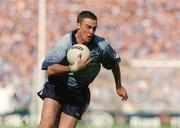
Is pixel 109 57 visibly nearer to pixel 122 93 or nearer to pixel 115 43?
pixel 122 93

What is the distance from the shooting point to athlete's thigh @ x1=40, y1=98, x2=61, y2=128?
7777 millimetres

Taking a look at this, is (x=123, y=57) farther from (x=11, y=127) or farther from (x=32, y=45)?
(x=11, y=127)

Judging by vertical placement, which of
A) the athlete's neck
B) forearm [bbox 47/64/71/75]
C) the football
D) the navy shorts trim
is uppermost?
the athlete's neck

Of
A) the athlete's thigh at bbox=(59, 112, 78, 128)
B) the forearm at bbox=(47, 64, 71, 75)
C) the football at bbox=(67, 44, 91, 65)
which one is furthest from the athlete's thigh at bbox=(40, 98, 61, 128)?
the football at bbox=(67, 44, 91, 65)

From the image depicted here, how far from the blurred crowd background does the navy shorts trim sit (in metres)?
8.77

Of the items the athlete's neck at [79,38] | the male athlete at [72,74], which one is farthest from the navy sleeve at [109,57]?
the athlete's neck at [79,38]

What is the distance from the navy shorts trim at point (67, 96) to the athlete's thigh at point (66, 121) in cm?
4

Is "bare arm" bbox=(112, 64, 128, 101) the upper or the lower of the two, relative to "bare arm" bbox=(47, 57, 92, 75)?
lower

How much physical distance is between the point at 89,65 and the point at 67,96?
2.23 feet

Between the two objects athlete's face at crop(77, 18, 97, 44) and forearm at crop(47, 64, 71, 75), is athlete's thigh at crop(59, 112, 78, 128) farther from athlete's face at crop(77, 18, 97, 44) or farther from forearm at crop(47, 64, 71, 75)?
athlete's face at crop(77, 18, 97, 44)

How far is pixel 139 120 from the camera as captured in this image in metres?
16.7

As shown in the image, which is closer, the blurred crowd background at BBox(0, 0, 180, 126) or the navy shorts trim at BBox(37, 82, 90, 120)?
the navy shorts trim at BBox(37, 82, 90, 120)

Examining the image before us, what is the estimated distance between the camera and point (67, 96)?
802 centimetres

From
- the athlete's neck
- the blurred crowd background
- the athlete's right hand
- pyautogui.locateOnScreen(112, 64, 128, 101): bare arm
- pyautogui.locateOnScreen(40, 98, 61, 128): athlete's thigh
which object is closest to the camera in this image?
the athlete's right hand
